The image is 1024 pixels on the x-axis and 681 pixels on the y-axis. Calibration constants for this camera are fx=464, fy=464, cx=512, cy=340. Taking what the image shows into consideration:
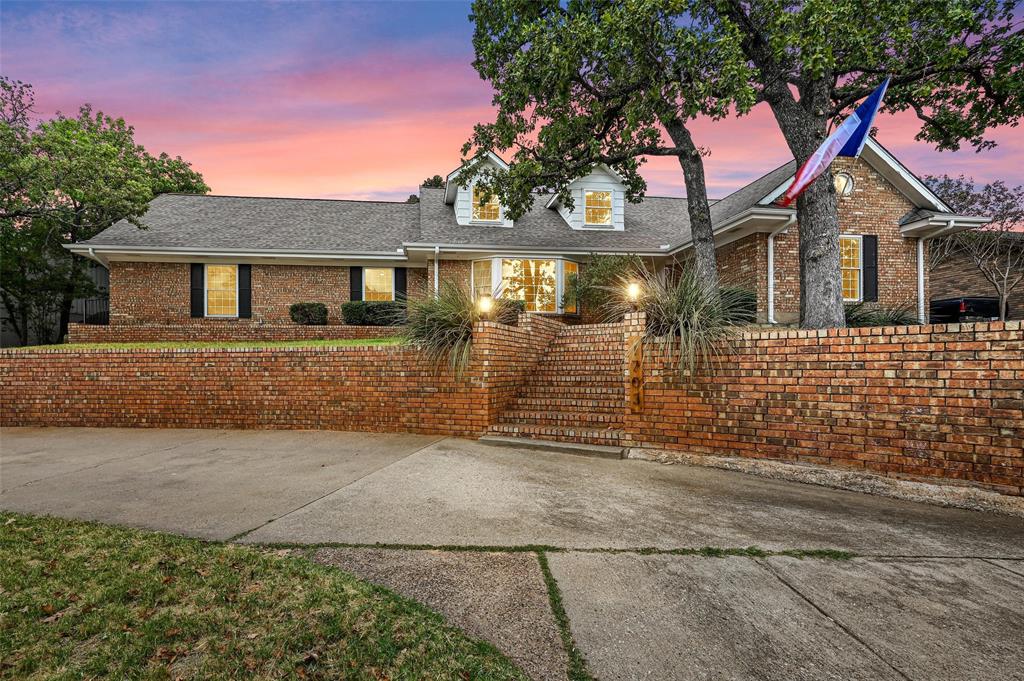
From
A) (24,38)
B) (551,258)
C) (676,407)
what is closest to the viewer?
(676,407)

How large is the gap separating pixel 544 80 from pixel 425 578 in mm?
9648

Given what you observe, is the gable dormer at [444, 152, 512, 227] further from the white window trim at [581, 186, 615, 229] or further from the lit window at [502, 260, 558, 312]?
the white window trim at [581, 186, 615, 229]

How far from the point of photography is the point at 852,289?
43.7ft

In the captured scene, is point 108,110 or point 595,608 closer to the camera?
point 595,608

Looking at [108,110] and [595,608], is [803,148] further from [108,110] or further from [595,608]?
[108,110]

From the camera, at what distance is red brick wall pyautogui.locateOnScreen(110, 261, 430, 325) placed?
14984mm

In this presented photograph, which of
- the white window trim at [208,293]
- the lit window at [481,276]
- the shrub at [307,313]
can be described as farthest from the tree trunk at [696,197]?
the white window trim at [208,293]

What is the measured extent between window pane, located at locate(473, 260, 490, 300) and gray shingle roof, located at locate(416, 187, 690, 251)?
782 mm

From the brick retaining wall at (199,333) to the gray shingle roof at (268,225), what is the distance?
279 cm

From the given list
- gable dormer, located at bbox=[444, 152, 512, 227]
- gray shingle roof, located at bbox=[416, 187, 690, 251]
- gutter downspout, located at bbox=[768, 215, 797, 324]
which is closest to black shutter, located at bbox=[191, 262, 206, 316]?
gray shingle roof, located at bbox=[416, 187, 690, 251]

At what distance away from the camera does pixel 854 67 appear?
9656mm

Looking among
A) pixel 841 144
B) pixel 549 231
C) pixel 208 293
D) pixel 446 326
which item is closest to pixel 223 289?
pixel 208 293

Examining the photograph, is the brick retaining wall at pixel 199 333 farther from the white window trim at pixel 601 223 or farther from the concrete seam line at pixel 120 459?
the white window trim at pixel 601 223

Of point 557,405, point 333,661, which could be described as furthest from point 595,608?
point 557,405
